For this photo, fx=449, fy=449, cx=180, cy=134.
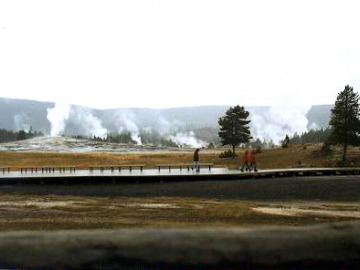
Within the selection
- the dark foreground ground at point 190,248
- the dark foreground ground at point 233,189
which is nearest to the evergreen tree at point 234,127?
the dark foreground ground at point 233,189

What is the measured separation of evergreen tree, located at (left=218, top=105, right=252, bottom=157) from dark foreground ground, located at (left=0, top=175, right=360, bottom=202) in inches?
1341

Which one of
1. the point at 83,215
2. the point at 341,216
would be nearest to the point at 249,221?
the point at 341,216

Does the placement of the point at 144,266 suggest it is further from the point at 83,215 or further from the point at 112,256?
the point at 83,215

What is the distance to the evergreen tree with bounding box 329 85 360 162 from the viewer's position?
50.7 metres

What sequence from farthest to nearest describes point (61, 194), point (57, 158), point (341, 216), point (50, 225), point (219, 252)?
point (57, 158)
point (61, 194)
point (341, 216)
point (50, 225)
point (219, 252)

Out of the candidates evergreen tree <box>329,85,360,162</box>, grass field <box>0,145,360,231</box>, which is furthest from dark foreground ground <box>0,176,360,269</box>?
evergreen tree <box>329,85,360,162</box>

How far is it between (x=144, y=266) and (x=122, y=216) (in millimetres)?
13158

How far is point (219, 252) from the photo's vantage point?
2855mm

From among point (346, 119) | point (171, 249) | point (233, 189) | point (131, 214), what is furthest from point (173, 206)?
point (346, 119)

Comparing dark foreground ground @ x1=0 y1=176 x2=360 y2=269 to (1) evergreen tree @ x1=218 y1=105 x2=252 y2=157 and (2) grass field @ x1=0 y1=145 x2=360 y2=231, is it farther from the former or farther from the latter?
(1) evergreen tree @ x1=218 y1=105 x2=252 y2=157

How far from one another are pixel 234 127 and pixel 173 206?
47.0 meters

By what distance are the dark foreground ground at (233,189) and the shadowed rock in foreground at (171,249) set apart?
19.5 metres

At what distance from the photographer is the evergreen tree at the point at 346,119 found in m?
50.7

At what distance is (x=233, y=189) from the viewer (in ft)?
82.9
